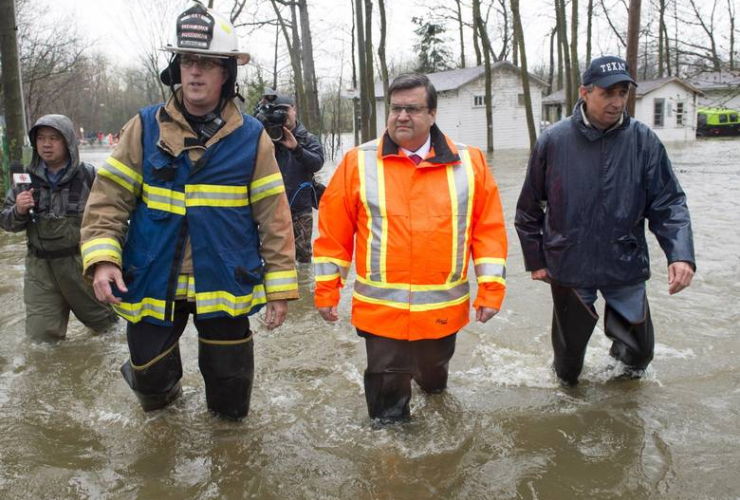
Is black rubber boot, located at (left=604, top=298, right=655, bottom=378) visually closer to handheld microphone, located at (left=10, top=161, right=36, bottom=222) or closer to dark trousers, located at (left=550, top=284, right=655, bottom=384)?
dark trousers, located at (left=550, top=284, right=655, bottom=384)

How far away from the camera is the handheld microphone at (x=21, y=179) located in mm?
4918

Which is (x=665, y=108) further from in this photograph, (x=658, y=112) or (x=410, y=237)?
(x=410, y=237)

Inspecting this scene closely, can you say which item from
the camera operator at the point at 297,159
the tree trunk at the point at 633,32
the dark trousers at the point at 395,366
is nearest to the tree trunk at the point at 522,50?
the tree trunk at the point at 633,32

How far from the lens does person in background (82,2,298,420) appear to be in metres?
3.17

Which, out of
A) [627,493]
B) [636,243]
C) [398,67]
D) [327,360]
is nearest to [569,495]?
[627,493]

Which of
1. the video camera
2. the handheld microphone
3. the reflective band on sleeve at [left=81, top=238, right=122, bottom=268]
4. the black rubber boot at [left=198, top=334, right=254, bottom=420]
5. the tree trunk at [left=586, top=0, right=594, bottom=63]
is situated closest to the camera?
the reflective band on sleeve at [left=81, top=238, right=122, bottom=268]

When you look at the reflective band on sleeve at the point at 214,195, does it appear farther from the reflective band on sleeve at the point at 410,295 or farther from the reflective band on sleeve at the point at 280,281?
the reflective band on sleeve at the point at 410,295

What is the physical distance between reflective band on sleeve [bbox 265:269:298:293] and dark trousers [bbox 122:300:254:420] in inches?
10.0

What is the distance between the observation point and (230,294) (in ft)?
10.7

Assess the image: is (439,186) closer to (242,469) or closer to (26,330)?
(242,469)

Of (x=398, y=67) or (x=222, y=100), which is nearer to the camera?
(x=222, y=100)

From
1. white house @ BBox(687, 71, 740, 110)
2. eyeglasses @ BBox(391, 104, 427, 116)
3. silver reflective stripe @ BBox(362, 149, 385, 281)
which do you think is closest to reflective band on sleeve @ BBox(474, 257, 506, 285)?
silver reflective stripe @ BBox(362, 149, 385, 281)

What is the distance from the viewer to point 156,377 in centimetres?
351

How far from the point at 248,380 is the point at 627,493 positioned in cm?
198
